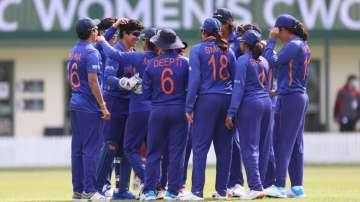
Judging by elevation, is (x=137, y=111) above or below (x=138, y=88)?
below

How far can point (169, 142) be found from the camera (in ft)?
52.2

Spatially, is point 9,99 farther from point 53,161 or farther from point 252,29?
point 252,29

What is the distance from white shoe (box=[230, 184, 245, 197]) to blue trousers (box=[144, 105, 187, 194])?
1.06 meters

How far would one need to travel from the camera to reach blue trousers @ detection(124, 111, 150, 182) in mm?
16406

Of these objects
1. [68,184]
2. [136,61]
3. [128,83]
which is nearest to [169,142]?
[128,83]

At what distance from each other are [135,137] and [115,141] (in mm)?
453

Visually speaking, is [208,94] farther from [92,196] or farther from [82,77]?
[92,196]

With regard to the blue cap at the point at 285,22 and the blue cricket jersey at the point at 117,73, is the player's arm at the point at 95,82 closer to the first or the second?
the blue cricket jersey at the point at 117,73

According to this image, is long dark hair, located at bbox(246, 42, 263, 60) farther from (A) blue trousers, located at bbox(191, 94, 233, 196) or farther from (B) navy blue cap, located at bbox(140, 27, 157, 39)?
(B) navy blue cap, located at bbox(140, 27, 157, 39)

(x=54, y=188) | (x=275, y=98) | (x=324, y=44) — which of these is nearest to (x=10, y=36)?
(x=324, y=44)

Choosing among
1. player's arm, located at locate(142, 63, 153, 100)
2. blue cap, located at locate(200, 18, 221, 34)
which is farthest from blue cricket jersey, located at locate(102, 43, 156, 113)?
blue cap, located at locate(200, 18, 221, 34)

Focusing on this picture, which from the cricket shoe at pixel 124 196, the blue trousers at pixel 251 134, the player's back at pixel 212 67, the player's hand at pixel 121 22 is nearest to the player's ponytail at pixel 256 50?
the player's back at pixel 212 67

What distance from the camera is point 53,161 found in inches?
1155

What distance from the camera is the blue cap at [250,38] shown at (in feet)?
52.2
